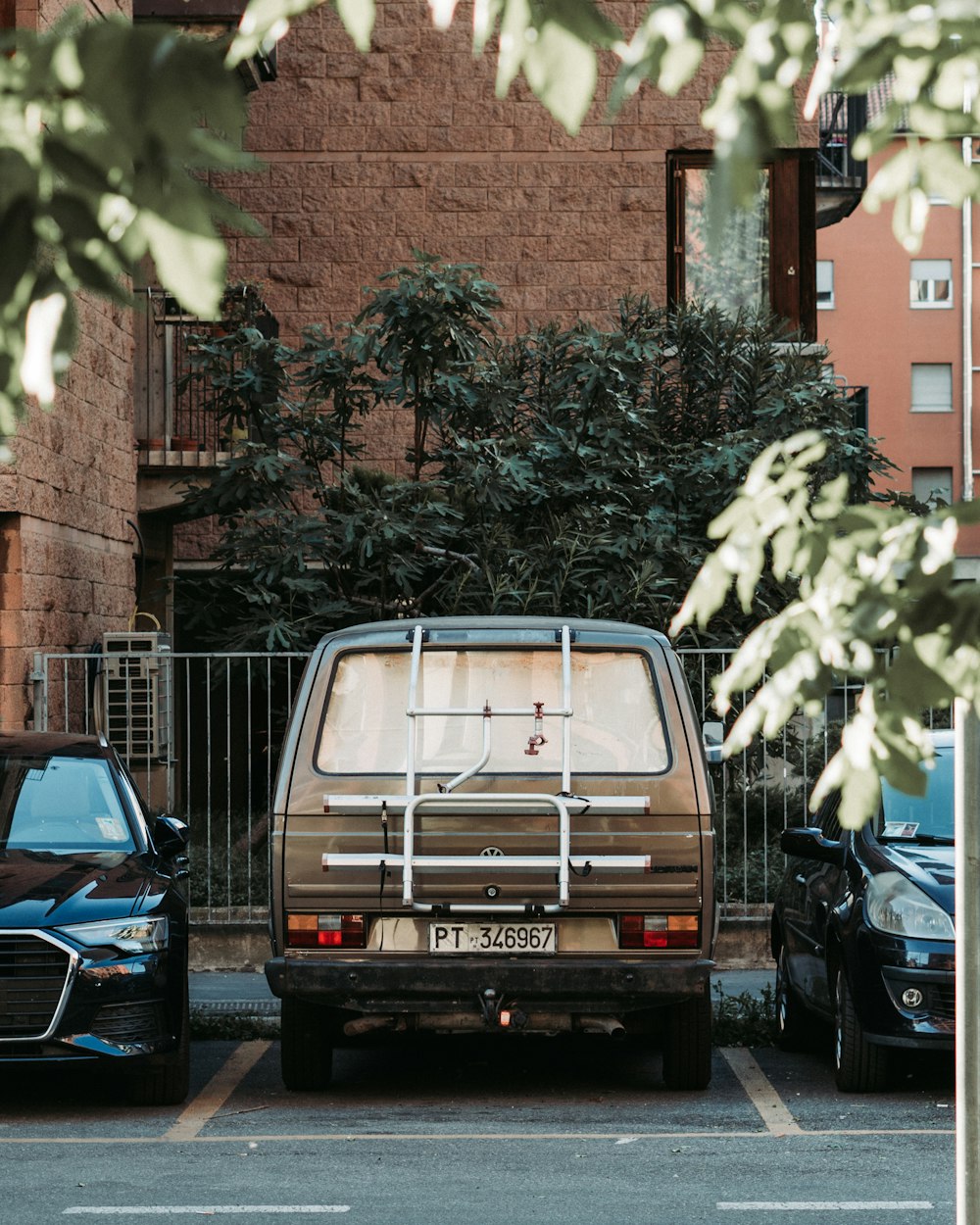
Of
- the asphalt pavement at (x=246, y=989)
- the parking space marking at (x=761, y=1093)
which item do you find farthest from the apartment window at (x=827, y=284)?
the parking space marking at (x=761, y=1093)

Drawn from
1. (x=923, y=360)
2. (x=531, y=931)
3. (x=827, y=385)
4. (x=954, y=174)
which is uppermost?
(x=923, y=360)

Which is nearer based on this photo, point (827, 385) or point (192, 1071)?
point (192, 1071)

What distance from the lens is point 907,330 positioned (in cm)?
5053

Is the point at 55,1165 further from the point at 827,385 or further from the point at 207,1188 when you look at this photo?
the point at 827,385

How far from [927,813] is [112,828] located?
147 inches

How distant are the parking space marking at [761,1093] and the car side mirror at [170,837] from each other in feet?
9.26

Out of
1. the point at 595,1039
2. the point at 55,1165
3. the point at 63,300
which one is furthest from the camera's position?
the point at 595,1039

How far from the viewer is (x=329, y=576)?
15.1 meters

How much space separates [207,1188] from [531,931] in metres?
1.76

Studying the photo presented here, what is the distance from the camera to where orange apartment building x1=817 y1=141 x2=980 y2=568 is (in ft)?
165

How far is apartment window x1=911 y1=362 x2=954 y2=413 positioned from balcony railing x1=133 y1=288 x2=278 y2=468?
36.4 metres

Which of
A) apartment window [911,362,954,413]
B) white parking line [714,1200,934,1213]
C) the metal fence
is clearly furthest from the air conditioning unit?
apartment window [911,362,954,413]

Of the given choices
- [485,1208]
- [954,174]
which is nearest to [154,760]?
[485,1208]

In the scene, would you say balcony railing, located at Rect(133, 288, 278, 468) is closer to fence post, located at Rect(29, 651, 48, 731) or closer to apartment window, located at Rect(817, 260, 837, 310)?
Answer: fence post, located at Rect(29, 651, 48, 731)
